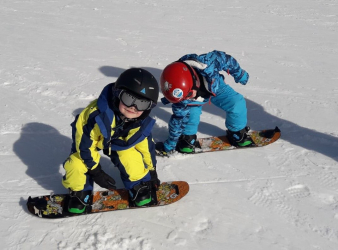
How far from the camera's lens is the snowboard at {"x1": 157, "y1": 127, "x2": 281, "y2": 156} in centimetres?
485

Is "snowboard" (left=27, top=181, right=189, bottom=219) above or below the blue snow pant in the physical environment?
below

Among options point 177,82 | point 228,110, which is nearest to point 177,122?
Result: point 177,82

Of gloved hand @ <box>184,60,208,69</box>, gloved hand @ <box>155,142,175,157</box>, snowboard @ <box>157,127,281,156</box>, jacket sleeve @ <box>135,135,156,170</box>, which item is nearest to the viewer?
jacket sleeve @ <box>135,135,156,170</box>

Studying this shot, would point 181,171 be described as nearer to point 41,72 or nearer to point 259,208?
point 259,208

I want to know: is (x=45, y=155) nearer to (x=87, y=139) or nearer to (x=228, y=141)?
(x=87, y=139)

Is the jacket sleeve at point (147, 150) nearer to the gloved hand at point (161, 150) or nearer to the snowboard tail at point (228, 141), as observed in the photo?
the gloved hand at point (161, 150)

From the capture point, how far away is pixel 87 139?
352 centimetres

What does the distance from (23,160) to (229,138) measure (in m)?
2.53

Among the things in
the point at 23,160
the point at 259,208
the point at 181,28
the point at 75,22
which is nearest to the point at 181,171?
the point at 259,208

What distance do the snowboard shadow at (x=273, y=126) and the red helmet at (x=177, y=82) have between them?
3.24 ft

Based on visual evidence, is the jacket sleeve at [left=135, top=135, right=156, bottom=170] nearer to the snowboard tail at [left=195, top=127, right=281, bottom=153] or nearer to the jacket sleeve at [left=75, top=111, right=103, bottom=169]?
the jacket sleeve at [left=75, top=111, right=103, bottom=169]

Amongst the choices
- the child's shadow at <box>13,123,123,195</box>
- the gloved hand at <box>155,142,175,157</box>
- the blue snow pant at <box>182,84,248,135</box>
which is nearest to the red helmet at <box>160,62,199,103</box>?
the blue snow pant at <box>182,84,248,135</box>

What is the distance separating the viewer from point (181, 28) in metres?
8.70

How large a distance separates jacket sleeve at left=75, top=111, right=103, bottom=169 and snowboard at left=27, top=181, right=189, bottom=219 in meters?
0.48
